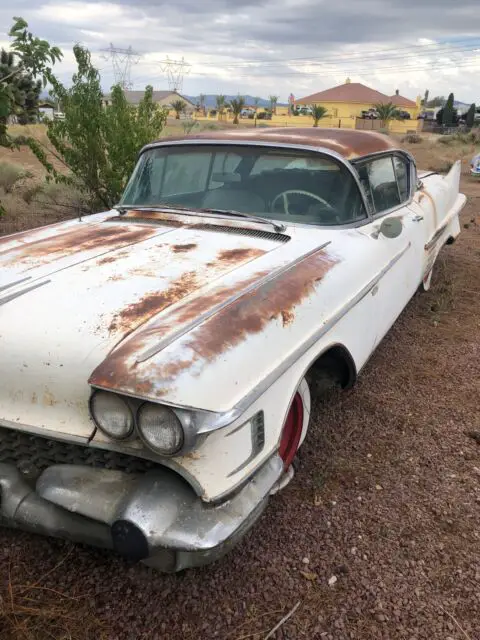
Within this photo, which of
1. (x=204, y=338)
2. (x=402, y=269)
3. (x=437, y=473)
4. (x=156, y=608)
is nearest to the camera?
(x=204, y=338)

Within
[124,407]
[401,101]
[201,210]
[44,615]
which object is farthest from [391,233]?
[401,101]

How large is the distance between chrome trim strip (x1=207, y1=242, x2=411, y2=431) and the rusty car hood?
0.46 metres

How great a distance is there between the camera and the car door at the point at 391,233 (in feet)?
10.4

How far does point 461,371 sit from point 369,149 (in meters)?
1.71

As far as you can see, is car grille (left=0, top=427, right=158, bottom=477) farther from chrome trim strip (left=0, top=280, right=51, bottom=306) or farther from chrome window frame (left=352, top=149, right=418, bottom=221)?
chrome window frame (left=352, top=149, right=418, bottom=221)

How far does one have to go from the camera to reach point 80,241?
2.95 metres

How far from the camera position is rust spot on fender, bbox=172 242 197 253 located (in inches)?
108

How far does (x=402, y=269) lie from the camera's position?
366cm

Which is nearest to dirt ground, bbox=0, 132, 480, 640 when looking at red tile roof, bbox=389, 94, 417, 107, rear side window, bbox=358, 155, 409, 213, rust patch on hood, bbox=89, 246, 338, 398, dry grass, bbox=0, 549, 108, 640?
dry grass, bbox=0, 549, 108, 640

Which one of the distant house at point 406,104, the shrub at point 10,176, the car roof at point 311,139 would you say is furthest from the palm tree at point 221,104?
the car roof at point 311,139

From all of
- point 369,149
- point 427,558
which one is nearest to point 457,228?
point 369,149

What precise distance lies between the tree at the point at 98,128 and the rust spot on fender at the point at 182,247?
4.27m

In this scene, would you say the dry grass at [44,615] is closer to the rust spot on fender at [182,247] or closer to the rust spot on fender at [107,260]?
the rust spot on fender at [107,260]

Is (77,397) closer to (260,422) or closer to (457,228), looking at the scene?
(260,422)
